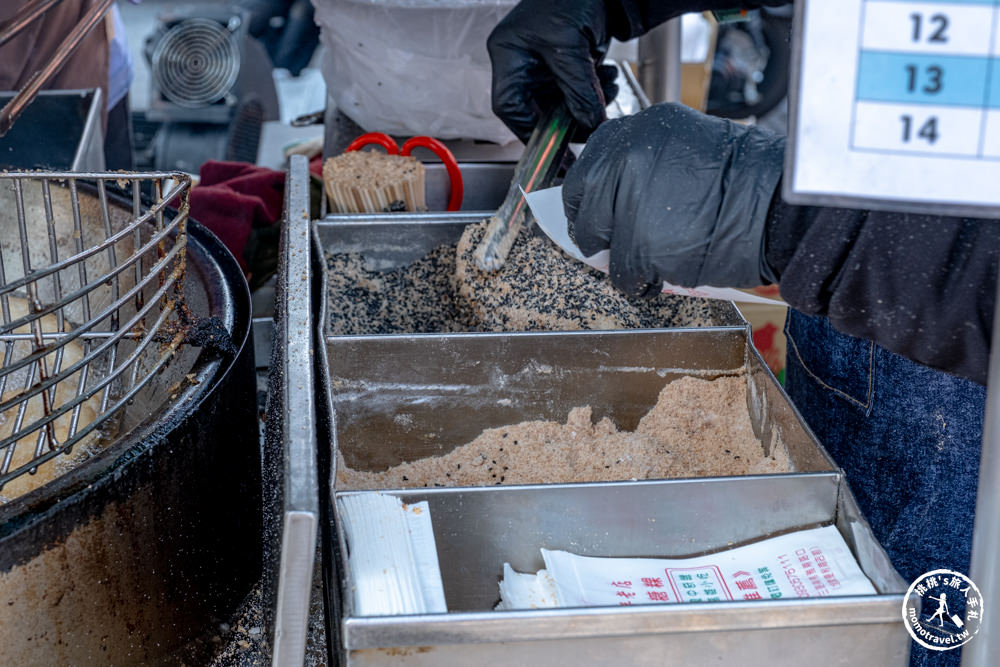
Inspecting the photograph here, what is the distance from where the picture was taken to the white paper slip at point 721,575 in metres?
0.78

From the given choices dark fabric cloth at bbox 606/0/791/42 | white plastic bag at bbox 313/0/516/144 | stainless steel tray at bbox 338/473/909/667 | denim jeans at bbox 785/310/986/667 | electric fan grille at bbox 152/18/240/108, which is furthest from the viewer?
electric fan grille at bbox 152/18/240/108

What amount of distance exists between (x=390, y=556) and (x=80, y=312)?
89 cm

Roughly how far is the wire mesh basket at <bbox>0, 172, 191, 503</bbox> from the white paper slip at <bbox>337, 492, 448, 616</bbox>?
0.91 ft

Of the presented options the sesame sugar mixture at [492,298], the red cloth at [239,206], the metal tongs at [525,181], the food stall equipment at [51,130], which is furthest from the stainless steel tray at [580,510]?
the food stall equipment at [51,130]

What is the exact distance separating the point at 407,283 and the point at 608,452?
1.70ft

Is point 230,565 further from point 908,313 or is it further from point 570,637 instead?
point 908,313

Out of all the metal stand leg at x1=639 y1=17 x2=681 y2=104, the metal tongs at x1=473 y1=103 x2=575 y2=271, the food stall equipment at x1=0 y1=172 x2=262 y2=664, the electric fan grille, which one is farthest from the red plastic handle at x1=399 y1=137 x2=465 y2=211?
the electric fan grille

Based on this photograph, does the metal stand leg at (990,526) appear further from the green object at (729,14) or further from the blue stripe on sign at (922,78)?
the green object at (729,14)

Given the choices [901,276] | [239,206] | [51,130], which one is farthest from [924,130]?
[51,130]

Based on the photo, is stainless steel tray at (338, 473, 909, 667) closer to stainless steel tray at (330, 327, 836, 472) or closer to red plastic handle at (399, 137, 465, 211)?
stainless steel tray at (330, 327, 836, 472)

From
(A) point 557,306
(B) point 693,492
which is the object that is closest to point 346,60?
(A) point 557,306

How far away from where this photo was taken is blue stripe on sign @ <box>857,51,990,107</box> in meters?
0.52

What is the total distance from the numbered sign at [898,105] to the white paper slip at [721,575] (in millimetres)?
385

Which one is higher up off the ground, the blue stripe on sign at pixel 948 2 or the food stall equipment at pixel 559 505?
the blue stripe on sign at pixel 948 2
